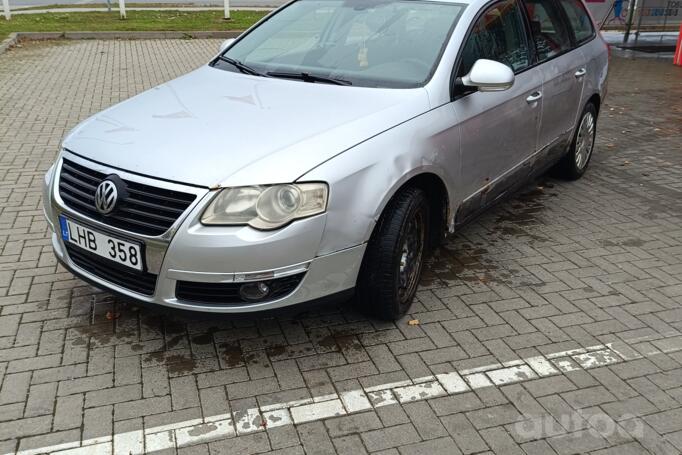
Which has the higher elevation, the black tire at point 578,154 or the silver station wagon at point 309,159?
the silver station wagon at point 309,159

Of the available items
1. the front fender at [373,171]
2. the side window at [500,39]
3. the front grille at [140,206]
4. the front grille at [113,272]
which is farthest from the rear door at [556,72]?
the front grille at [113,272]

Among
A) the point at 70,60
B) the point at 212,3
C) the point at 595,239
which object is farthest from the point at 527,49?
the point at 212,3

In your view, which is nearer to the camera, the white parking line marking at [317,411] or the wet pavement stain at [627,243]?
the white parking line marking at [317,411]

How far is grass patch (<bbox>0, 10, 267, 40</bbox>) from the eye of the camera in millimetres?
14953

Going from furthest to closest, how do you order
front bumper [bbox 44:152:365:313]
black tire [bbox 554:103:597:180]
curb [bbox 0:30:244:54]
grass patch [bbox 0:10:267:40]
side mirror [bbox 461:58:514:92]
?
grass patch [bbox 0:10:267:40]
curb [bbox 0:30:244:54]
black tire [bbox 554:103:597:180]
side mirror [bbox 461:58:514:92]
front bumper [bbox 44:152:365:313]

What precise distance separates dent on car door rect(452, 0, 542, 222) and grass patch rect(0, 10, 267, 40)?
39.2 feet

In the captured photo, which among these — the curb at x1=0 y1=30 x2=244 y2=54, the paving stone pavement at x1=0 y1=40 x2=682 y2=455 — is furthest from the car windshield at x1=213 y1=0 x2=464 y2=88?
the curb at x1=0 y1=30 x2=244 y2=54

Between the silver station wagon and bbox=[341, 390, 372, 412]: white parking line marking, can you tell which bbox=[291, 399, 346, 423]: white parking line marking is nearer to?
bbox=[341, 390, 372, 412]: white parking line marking

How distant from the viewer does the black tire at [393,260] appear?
3.36 metres

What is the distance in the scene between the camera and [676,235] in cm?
502

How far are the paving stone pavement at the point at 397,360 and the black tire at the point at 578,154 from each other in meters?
0.93

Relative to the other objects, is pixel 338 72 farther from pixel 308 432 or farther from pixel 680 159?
pixel 680 159

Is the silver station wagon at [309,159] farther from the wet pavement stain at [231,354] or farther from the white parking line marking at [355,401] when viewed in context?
the white parking line marking at [355,401]

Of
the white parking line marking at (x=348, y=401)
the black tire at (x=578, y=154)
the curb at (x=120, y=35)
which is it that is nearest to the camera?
the white parking line marking at (x=348, y=401)
